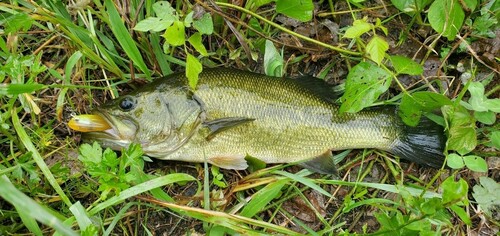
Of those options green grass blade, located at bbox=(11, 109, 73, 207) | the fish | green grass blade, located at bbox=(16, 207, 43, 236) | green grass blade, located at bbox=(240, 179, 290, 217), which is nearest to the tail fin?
the fish

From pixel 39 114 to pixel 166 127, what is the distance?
0.99 m

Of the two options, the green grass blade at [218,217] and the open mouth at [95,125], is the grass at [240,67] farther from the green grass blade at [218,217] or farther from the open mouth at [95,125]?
the open mouth at [95,125]

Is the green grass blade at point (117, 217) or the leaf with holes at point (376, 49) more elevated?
the leaf with holes at point (376, 49)

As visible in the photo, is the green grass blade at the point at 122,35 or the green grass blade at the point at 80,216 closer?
the green grass blade at the point at 80,216

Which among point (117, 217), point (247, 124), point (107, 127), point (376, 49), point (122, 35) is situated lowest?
point (117, 217)

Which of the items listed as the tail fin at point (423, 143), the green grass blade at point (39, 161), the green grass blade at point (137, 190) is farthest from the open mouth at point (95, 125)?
the tail fin at point (423, 143)

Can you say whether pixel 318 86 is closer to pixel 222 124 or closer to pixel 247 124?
pixel 247 124

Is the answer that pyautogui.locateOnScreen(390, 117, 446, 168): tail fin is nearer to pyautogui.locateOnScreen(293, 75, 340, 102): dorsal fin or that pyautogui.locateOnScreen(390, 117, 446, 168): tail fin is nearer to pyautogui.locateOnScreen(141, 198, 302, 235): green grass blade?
pyautogui.locateOnScreen(293, 75, 340, 102): dorsal fin

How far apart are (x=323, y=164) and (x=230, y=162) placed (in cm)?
69

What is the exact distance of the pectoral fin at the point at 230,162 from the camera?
3.69m

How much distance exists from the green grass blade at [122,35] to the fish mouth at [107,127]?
1.47 ft

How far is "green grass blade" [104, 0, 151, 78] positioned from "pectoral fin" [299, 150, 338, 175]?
1.43 meters

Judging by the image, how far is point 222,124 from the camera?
3.56 m

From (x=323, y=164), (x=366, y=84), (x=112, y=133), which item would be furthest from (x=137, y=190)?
(x=366, y=84)
